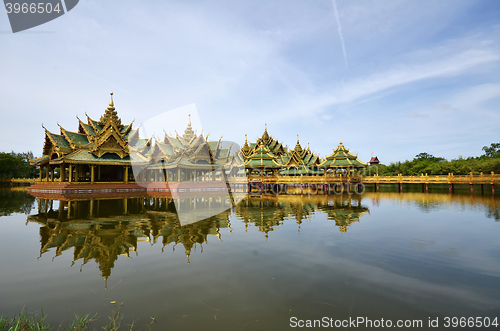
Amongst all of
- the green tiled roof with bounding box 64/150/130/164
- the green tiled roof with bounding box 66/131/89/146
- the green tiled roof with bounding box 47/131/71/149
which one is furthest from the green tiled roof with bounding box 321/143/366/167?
the green tiled roof with bounding box 47/131/71/149

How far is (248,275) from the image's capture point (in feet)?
18.7

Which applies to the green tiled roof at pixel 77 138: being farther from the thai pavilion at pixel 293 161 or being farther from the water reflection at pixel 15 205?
the thai pavilion at pixel 293 161

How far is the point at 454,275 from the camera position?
5.68m

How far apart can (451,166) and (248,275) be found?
69294 millimetres

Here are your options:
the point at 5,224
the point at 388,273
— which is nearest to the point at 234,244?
the point at 388,273

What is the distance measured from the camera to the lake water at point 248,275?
4145mm

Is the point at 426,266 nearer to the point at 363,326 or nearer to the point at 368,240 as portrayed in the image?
the point at 368,240

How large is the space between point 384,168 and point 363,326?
87.3m

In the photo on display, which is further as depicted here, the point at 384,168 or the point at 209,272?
the point at 384,168

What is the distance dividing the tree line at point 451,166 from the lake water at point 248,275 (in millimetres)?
49793

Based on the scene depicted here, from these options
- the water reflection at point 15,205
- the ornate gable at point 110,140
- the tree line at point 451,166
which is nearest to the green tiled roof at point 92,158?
the ornate gable at point 110,140

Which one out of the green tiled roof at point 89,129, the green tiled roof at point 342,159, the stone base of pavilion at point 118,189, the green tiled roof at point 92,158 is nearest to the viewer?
the stone base of pavilion at point 118,189

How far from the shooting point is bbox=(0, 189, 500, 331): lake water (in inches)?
163

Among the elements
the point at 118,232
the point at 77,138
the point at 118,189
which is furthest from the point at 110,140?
the point at 118,232
